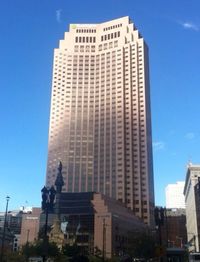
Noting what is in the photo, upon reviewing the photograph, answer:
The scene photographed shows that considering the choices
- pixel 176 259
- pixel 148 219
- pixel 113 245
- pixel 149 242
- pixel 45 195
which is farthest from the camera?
pixel 148 219

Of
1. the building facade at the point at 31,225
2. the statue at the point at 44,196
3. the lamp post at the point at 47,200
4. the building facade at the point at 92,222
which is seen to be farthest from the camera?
the building facade at the point at 31,225

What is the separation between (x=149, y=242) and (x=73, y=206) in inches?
2260

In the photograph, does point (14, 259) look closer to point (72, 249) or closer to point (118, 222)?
point (72, 249)

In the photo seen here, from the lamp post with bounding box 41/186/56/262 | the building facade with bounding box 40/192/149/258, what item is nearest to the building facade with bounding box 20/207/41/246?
the building facade with bounding box 40/192/149/258

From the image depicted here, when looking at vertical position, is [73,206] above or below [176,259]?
above

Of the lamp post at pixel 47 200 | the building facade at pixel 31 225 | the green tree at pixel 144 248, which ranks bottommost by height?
the green tree at pixel 144 248

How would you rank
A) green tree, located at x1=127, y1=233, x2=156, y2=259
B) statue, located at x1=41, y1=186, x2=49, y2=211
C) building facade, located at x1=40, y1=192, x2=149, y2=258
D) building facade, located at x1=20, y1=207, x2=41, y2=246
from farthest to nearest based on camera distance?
building facade, located at x1=20, y1=207, x2=41, y2=246 → building facade, located at x1=40, y1=192, x2=149, y2=258 → green tree, located at x1=127, y1=233, x2=156, y2=259 → statue, located at x1=41, y1=186, x2=49, y2=211

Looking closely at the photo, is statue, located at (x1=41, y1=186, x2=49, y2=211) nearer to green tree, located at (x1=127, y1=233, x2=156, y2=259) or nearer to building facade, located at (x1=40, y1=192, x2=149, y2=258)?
green tree, located at (x1=127, y1=233, x2=156, y2=259)

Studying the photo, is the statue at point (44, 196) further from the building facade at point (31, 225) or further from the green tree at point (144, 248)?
the building facade at point (31, 225)

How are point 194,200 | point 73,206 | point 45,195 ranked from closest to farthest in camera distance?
point 45,195, point 73,206, point 194,200

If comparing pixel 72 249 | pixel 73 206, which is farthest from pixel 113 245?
pixel 72 249

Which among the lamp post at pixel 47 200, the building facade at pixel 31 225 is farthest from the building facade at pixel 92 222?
the lamp post at pixel 47 200

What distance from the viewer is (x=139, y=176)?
652ft

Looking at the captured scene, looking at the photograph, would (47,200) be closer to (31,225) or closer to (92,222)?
(92,222)
